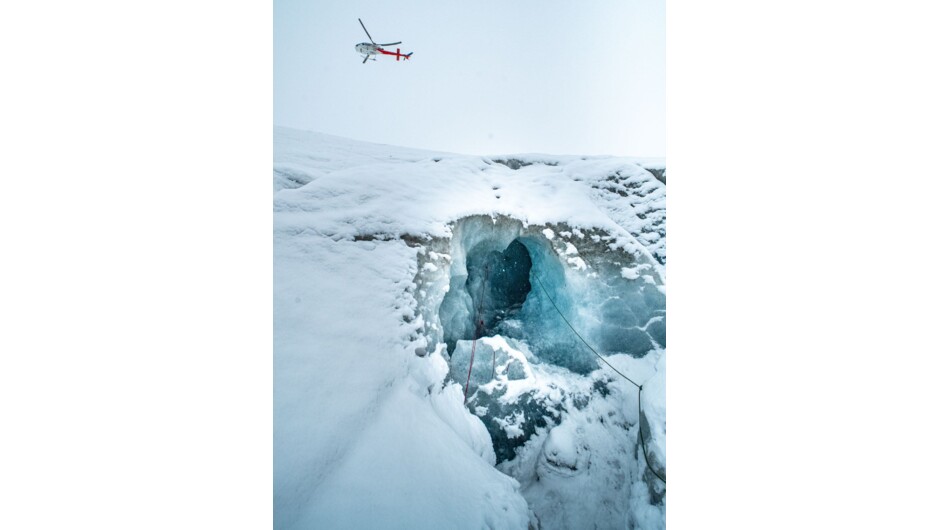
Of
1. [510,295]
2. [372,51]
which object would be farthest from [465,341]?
[372,51]

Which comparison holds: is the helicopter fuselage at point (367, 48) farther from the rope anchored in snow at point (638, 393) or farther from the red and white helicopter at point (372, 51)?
the rope anchored in snow at point (638, 393)

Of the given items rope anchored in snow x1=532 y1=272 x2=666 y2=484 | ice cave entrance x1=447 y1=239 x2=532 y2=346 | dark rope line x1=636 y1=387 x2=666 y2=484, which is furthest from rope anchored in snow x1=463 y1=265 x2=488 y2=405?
dark rope line x1=636 y1=387 x2=666 y2=484

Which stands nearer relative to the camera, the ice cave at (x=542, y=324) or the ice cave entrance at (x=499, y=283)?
the ice cave at (x=542, y=324)

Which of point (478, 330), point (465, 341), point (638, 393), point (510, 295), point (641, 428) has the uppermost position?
point (510, 295)

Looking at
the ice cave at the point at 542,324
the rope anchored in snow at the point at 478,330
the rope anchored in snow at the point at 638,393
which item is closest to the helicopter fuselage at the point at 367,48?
the ice cave at the point at 542,324

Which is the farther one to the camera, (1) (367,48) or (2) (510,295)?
(2) (510,295)

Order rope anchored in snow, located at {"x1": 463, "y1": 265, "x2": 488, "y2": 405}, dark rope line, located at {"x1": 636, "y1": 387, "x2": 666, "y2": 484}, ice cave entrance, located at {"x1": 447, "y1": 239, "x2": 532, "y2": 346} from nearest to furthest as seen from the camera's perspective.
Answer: dark rope line, located at {"x1": 636, "y1": 387, "x2": 666, "y2": 484}
rope anchored in snow, located at {"x1": 463, "y1": 265, "x2": 488, "y2": 405}
ice cave entrance, located at {"x1": 447, "y1": 239, "x2": 532, "y2": 346}

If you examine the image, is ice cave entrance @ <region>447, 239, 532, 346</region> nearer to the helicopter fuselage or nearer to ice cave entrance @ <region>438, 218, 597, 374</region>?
ice cave entrance @ <region>438, 218, 597, 374</region>

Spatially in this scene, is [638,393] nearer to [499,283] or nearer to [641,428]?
[641,428]

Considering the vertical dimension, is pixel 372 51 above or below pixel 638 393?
above
